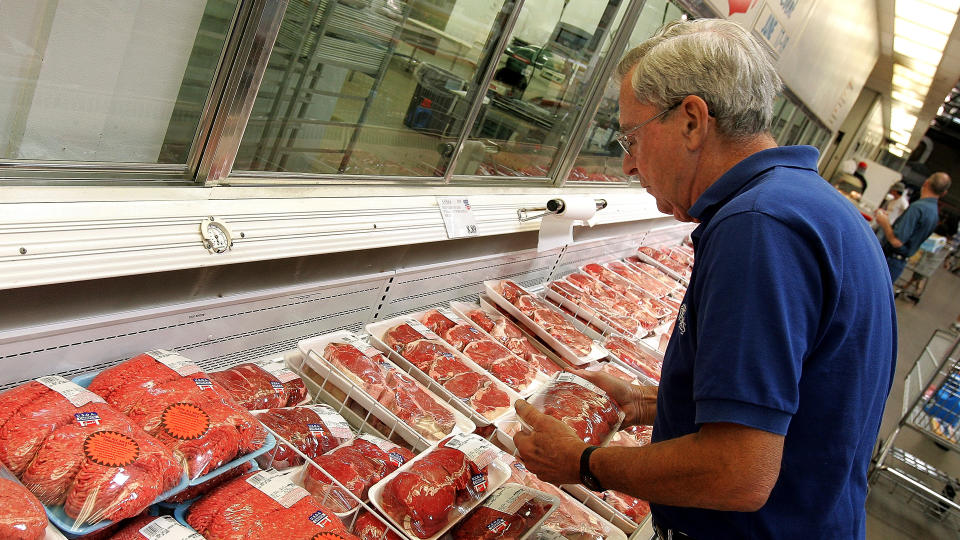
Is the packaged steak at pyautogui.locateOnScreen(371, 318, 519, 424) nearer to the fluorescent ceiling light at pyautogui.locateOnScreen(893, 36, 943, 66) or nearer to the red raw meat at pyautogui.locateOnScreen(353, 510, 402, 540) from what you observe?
the red raw meat at pyautogui.locateOnScreen(353, 510, 402, 540)

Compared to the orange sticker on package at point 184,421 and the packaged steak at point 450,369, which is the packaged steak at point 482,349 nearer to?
the packaged steak at point 450,369

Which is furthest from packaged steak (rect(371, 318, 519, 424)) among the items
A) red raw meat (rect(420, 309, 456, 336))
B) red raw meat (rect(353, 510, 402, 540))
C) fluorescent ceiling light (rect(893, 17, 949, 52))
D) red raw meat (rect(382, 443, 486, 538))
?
fluorescent ceiling light (rect(893, 17, 949, 52))

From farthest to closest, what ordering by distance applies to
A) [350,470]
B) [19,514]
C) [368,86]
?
1. [368,86]
2. [350,470]
3. [19,514]

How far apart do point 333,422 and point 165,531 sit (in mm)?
680

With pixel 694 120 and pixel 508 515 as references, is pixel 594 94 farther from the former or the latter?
pixel 508 515

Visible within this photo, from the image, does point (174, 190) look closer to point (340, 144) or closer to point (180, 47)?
point (180, 47)

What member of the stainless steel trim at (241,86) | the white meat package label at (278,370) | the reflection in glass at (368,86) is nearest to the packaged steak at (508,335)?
the reflection in glass at (368,86)

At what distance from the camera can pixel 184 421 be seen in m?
1.51

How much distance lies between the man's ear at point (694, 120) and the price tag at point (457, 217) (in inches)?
52.2

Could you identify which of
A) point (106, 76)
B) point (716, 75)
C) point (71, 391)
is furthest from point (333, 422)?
point (716, 75)

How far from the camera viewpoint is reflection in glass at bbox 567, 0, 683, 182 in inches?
157

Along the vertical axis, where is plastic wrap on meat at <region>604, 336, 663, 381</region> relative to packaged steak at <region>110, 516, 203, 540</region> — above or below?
above

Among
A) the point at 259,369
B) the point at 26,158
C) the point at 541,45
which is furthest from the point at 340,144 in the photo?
the point at 541,45

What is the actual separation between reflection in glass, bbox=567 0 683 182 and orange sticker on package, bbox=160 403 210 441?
2915 mm
